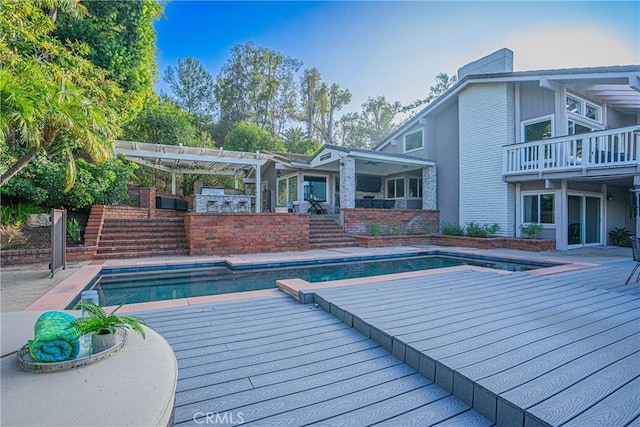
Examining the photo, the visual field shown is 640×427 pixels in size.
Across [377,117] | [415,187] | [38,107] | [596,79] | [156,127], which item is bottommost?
[38,107]

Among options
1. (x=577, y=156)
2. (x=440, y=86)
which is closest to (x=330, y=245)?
(x=577, y=156)

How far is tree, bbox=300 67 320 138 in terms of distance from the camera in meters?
28.5

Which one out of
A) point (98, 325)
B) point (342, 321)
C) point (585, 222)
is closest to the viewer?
point (98, 325)

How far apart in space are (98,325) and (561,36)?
1335 centimetres

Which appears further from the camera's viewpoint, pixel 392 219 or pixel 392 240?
pixel 392 219

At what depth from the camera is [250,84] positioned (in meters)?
27.3

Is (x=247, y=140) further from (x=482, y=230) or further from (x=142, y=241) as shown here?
(x=482, y=230)

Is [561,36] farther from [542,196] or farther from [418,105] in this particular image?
[418,105]

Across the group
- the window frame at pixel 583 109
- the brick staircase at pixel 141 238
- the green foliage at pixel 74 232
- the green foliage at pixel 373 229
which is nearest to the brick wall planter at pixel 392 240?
the green foliage at pixel 373 229

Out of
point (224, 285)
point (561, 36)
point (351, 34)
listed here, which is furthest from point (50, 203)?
point (561, 36)

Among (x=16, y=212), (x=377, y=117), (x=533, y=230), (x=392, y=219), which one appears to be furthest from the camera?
(x=377, y=117)

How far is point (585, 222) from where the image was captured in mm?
10664

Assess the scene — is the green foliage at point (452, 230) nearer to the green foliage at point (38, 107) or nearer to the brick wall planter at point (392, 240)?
the brick wall planter at point (392, 240)

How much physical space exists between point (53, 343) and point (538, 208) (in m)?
12.3
